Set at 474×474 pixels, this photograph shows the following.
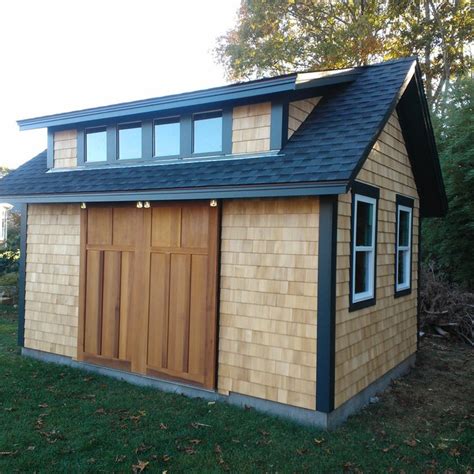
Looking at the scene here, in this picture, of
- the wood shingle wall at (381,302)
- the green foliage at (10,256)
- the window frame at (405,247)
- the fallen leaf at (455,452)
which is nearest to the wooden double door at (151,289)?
the wood shingle wall at (381,302)

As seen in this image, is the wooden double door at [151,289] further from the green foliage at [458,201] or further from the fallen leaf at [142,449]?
the green foliage at [458,201]

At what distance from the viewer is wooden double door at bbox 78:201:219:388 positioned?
5.84 meters

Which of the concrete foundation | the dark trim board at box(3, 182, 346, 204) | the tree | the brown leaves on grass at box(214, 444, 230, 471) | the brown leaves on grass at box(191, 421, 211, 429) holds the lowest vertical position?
the brown leaves on grass at box(214, 444, 230, 471)

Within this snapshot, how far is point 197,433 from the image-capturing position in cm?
478

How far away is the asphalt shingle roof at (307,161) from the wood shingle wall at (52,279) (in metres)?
0.52

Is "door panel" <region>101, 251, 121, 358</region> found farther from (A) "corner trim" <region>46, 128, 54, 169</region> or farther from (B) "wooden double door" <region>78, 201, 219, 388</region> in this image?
(A) "corner trim" <region>46, 128, 54, 169</region>

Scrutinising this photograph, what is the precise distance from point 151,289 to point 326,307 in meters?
2.49

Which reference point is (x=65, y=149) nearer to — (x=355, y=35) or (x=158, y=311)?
(x=158, y=311)

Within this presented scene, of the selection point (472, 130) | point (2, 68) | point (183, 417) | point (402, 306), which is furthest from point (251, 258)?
point (2, 68)

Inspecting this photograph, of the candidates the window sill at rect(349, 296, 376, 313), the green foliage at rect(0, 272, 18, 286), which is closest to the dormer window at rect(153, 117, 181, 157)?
the window sill at rect(349, 296, 376, 313)

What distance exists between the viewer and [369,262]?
6.02m

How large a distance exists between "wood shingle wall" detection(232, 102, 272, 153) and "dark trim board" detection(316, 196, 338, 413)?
128 centimetres

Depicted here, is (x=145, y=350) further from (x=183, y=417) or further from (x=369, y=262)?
(x=369, y=262)

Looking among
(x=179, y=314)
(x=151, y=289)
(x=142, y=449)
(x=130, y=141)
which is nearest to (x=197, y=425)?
(x=142, y=449)
